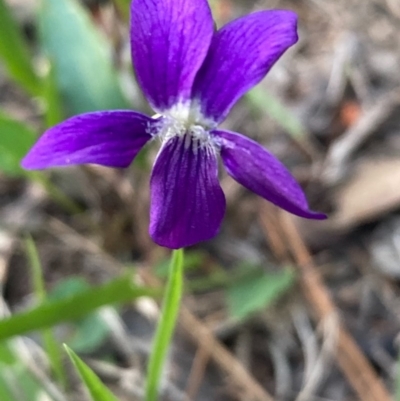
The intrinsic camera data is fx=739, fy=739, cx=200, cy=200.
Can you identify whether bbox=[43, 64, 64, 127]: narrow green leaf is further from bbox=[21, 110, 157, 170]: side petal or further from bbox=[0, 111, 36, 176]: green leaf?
bbox=[21, 110, 157, 170]: side petal

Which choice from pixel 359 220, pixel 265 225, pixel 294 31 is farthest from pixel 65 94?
pixel 294 31

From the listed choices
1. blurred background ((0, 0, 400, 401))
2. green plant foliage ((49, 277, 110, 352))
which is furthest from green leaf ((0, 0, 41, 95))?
green plant foliage ((49, 277, 110, 352))

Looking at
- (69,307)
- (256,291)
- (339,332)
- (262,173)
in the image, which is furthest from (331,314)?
(262,173)

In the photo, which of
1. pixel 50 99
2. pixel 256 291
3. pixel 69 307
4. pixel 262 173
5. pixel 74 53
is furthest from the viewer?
pixel 74 53

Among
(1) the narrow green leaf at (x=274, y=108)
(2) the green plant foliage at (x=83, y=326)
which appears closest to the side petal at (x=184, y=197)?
(2) the green plant foliage at (x=83, y=326)

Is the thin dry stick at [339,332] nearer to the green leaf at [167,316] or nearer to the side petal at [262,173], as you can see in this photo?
the green leaf at [167,316]

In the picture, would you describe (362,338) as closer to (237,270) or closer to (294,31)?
(237,270)

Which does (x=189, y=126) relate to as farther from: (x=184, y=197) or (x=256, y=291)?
(x=256, y=291)
